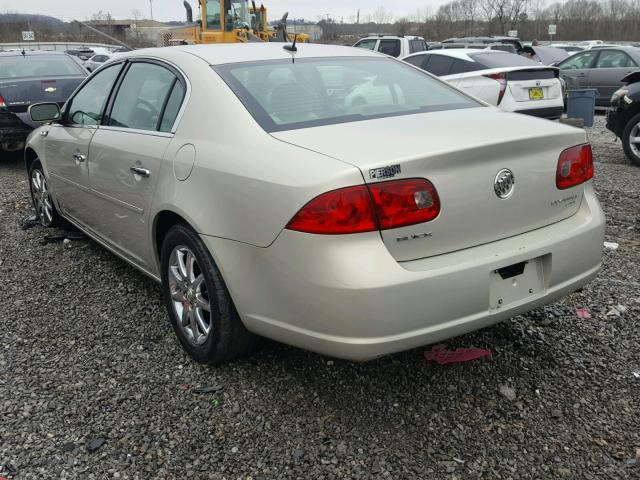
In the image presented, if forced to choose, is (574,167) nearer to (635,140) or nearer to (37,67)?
(635,140)

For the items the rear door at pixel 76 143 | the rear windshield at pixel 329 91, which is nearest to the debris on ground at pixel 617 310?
the rear windshield at pixel 329 91

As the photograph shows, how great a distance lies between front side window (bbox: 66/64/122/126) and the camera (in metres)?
4.11

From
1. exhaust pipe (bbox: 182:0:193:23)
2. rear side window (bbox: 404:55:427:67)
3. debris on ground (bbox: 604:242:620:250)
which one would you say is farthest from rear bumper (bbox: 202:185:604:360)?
exhaust pipe (bbox: 182:0:193:23)

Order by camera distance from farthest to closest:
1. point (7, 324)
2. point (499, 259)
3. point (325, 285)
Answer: point (7, 324) → point (499, 259) → point (325, 285)

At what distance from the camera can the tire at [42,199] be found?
539 cm

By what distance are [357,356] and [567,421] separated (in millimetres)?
1022

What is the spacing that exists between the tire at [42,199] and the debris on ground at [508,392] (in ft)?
13.1

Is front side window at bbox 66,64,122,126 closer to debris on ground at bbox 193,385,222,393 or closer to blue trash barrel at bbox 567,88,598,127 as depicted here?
debris on ground at bbox 193,385,222,393

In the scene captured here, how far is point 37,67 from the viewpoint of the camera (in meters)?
9.30

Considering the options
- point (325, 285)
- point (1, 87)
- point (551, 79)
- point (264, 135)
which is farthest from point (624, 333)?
point (1, 87)

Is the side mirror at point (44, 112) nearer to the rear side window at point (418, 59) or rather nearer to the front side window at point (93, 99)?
the front side window at point (93, 99)

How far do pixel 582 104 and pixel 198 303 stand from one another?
33.4 ft

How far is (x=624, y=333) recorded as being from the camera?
3410mm

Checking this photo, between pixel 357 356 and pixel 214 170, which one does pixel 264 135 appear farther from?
pixel 357 356
